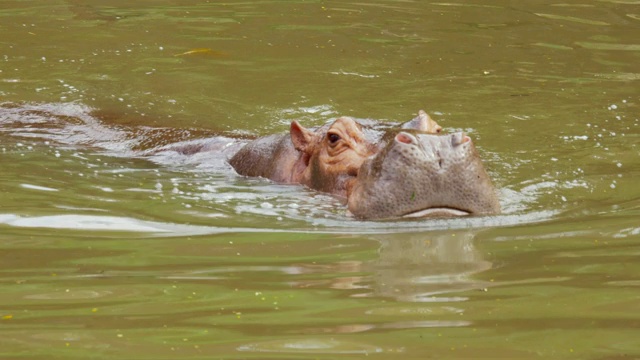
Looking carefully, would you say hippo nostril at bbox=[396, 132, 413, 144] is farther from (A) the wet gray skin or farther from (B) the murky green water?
(B) the murky green water

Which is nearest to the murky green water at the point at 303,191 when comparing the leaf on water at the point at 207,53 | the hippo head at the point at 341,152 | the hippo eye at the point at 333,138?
the leaf on water at the point at 207,53

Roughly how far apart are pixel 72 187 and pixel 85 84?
4.09 m

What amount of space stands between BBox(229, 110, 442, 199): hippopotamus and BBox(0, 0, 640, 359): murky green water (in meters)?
0.16

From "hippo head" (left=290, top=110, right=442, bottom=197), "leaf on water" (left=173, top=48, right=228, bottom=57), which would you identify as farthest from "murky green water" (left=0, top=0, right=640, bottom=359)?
"hippo head" (left=290, top=110, right=442, bottom=197)

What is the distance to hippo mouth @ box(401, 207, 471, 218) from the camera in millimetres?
5430

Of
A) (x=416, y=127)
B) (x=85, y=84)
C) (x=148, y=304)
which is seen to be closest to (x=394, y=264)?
(x=148, y=304)

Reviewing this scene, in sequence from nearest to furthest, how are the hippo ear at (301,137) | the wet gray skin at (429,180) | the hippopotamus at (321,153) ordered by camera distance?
the wet gray skin at (429,180), the hippopotamus at (321,153), the hippo ear at (301,137)

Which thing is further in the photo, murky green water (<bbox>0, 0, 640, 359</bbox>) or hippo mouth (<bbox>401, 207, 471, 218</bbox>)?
hippo mouth (<bbox>401, 207, 471, 218</bbox>)

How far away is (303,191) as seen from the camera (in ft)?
22.0

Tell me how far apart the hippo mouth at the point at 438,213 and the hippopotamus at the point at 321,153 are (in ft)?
1.59

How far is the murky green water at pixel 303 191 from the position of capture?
11.4 feet

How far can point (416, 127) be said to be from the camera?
6.07 meters

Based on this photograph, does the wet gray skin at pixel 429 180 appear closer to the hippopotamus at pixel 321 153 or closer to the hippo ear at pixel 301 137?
the hippopotamus at pixel 321 153

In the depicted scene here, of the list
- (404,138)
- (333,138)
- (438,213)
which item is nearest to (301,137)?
(333,138)
